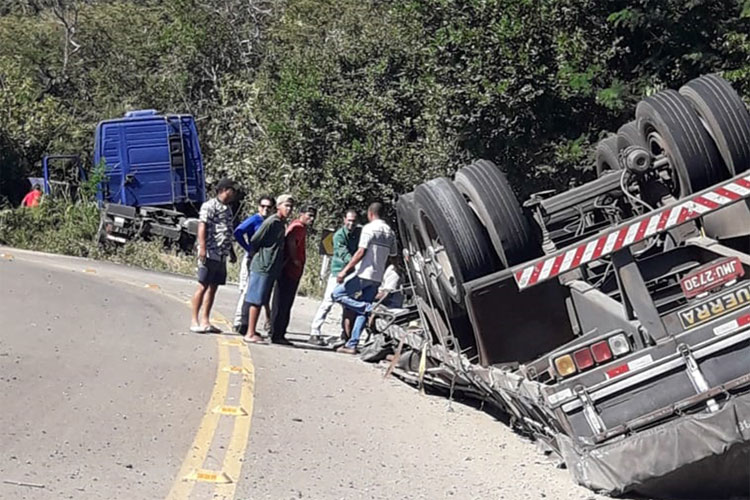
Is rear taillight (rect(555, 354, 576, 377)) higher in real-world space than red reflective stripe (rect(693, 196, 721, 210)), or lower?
lower

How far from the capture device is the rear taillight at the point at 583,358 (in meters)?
6.27

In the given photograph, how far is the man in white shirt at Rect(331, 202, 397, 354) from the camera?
494 inches

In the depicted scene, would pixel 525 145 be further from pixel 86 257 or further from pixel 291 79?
pixel 86 257

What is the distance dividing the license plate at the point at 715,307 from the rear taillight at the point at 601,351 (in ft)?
1.40

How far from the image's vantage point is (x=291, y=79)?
26.6 metres

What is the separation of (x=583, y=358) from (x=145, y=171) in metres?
20.1

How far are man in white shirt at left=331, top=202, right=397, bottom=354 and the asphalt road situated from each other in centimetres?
73

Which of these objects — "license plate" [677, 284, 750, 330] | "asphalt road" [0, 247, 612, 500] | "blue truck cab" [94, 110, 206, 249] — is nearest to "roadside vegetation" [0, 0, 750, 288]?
"blue truck cab" [94, 110, 206, 249]

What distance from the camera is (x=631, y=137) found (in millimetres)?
9023

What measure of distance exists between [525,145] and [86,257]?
35.9 ft

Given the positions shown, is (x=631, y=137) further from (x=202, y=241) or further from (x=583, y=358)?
(x=202, y=241)

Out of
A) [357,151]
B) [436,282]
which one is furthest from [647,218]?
[357,151]

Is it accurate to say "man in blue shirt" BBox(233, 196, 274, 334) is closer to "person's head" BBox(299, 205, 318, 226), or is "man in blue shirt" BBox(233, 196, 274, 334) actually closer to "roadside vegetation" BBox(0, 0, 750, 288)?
"person's head" BBox(299, 205, 318, 226)

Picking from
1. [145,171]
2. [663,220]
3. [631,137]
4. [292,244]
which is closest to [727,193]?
[663,220]
